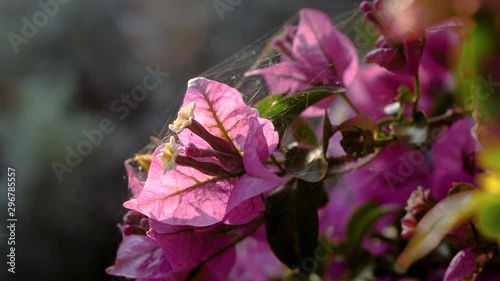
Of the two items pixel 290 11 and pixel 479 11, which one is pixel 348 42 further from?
pixel 290 11

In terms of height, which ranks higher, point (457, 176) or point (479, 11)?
point (479, 11)

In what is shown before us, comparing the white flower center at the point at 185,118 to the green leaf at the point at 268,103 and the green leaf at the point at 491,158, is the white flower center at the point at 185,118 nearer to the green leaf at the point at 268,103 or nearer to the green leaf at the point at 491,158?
the green leaf at the point at 268,103

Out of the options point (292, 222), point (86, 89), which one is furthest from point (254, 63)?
point (86, 89)

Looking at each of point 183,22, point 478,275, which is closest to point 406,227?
point 478,275

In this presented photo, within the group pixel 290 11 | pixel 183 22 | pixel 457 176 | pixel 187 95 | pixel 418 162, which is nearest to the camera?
pixel 187 95

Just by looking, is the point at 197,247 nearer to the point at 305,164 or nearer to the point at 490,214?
the point at 305,164

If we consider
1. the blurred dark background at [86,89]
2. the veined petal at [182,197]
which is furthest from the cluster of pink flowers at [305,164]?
the blurred dark background at [86,89]

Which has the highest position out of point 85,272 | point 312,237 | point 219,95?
point 219,95
